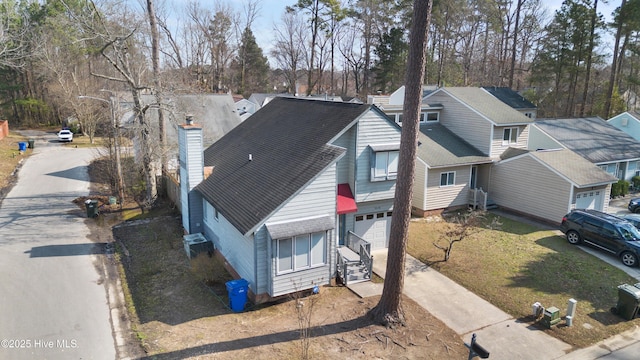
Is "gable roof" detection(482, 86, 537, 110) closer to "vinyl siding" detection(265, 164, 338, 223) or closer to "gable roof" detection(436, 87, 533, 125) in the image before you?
"gable roof" detection(436, 87, 533, 125)

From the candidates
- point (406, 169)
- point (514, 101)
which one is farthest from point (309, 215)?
point (514, 101)

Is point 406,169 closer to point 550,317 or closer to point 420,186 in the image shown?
point 550,317

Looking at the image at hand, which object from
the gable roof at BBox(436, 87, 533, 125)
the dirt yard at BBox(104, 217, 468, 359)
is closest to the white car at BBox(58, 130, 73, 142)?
the dirt yard at BBox(104, 217, 468, 359)

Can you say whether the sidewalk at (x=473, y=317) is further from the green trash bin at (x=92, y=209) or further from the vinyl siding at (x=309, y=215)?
the green trash bin at (x=92, y=209)

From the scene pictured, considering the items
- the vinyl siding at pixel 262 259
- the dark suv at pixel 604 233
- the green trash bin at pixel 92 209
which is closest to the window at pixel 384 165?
the vinyl siding at pixel 262 259

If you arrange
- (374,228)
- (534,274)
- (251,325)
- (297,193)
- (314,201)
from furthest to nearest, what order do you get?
(374,228) < (534,274) < (314,201) < (297,193) < (251,325)

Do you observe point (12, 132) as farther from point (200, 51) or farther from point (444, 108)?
point (444, 108)
